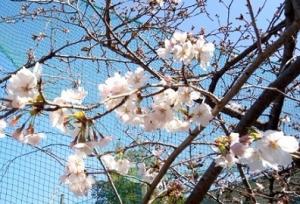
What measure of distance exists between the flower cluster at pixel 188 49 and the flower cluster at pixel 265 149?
0.34 metres

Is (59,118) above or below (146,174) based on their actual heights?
below

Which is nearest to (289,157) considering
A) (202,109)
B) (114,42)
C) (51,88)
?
(202,109)

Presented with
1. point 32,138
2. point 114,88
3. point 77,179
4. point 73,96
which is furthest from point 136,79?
point 77,179

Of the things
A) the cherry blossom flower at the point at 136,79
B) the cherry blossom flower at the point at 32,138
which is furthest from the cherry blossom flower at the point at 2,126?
the cherry blossom flower at the point at 136,79

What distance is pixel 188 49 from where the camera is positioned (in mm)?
1415

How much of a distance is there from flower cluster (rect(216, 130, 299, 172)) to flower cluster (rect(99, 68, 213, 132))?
11cm

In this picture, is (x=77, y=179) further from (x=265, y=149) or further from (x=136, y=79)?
(x=265, y=149)

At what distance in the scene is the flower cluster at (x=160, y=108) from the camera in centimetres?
115

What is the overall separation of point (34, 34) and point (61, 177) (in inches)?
70.2

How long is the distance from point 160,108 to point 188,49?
0.86 feet

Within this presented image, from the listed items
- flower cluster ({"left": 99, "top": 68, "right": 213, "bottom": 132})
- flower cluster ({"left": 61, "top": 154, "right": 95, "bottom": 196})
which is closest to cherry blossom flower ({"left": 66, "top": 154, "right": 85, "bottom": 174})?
flower cluster ({"left": 61, "top": 154, "right": 95, "bottom": 196})

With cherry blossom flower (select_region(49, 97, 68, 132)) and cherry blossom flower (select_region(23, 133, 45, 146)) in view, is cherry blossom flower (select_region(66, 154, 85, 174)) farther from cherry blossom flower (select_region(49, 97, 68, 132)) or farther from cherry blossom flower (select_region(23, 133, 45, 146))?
cherry blossom flower (select_region(49, 97, 68, 132))

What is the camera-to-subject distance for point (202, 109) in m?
1.22

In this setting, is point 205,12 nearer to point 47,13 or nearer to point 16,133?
point 47,13
